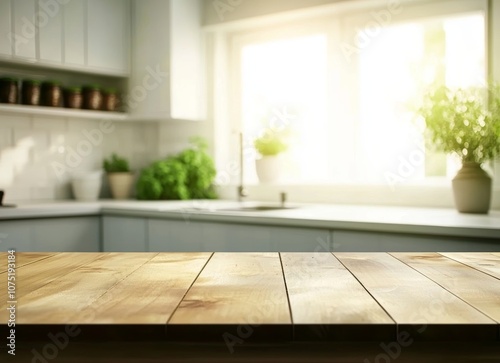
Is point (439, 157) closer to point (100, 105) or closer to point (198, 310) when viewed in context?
point (100, 105)

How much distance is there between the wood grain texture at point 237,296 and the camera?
0.90m

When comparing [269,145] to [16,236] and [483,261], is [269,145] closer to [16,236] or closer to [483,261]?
[16,236]

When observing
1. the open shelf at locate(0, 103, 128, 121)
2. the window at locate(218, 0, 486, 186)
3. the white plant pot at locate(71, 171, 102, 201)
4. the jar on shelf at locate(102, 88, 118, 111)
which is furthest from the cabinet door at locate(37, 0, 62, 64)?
the window at locate(218, 0, 486, 186)

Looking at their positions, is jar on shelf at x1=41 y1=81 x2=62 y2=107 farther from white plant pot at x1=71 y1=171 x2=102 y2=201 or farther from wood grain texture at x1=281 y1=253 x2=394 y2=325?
wood grain texture at x1=281 y1=253 x2=394 y2=325

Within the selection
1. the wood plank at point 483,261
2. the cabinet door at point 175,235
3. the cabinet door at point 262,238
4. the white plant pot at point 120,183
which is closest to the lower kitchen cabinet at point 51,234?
the cabinet door at point 175,235

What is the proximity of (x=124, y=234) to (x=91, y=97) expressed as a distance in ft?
3.38

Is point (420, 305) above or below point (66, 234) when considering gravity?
above

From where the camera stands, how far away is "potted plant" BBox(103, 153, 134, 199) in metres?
4.08

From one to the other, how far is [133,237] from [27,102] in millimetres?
1077

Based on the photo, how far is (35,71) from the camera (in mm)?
3803

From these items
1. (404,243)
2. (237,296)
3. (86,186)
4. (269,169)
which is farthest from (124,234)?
(237,296)

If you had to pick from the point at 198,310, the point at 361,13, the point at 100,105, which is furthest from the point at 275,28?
the point at 198,310

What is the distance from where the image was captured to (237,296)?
105 cm

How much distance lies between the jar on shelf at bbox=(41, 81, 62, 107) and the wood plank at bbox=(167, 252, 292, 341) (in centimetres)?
266
